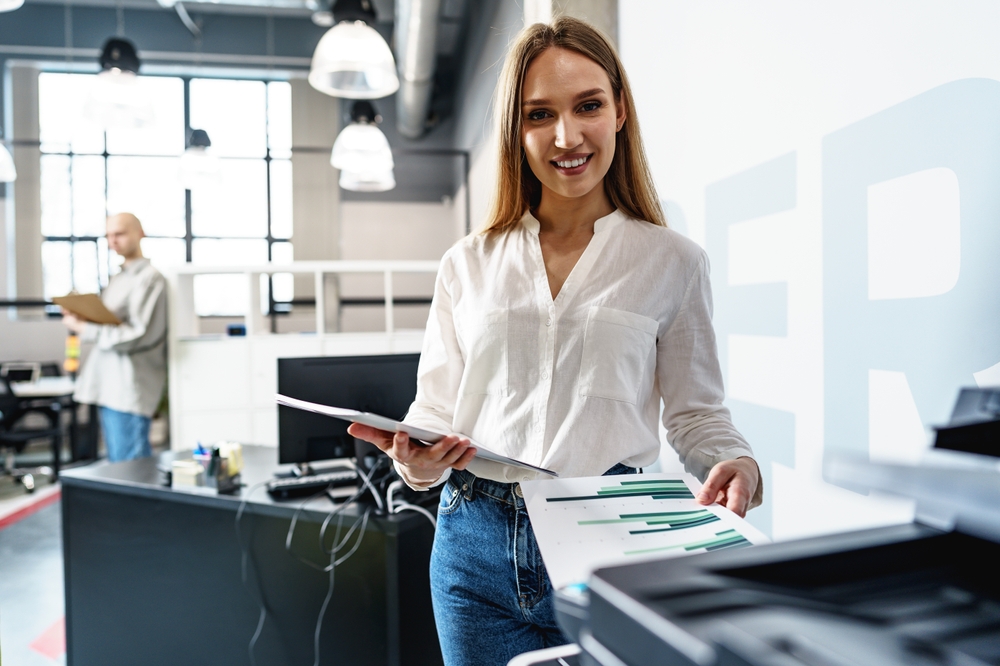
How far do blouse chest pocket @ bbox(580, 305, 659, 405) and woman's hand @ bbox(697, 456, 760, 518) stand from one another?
0.18m

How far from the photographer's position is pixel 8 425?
5.15 metres

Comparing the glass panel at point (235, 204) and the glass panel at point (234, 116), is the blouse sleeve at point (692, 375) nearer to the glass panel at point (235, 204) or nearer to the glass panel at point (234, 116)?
the glass panel at point (235, 204)

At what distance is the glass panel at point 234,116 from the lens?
8.52 meters

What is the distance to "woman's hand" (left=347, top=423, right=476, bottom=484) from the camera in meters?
0.88

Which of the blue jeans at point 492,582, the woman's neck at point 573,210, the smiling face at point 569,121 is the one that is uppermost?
the smiling face at point 569,121

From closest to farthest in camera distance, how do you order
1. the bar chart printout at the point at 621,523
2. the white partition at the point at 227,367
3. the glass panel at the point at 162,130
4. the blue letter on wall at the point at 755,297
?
the bar chart printout at the point at 621,523
the blue letter on wall at the point at 755,297
the white partition at the point at 227,367
the glass panel at the point at 162,130

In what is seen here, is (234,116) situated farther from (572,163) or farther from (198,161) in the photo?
(572,163)

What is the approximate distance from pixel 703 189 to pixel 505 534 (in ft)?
4.22

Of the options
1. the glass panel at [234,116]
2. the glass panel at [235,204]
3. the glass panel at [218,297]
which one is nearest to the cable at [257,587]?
the glass panel at [218,297]

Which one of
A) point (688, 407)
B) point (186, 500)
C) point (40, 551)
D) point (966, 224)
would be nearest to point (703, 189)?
point (966, 224)

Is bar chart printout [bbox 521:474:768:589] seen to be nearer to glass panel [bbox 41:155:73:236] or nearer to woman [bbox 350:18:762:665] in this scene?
woman [bbox 350:18:762:665]

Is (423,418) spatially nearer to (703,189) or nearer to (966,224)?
(966,224)

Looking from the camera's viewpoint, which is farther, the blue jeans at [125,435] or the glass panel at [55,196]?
the glass panel at [55,196]

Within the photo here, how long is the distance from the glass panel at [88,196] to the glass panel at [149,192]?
0.11 metres
